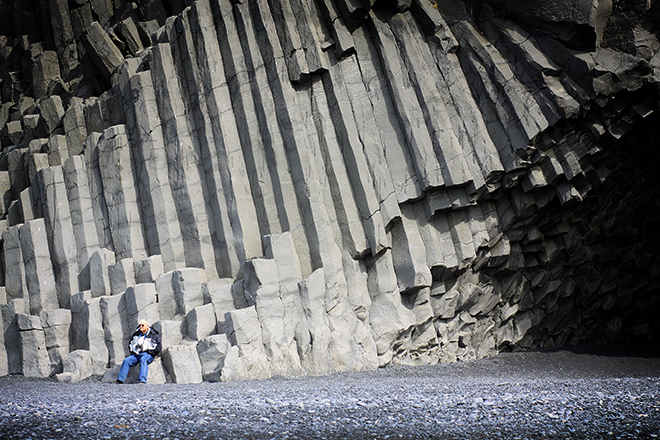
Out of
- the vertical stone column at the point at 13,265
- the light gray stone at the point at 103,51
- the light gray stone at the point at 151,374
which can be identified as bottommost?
the light gray stone at the point at 151,374

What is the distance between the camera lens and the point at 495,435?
441cm

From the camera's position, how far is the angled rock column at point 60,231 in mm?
11672

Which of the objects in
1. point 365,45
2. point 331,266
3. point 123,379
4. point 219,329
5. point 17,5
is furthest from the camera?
point 17,5

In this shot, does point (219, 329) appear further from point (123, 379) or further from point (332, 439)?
point (332, 439)

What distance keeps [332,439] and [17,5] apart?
23.4m

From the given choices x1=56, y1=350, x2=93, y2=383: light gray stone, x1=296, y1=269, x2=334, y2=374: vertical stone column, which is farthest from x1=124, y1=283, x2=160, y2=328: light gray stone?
x1=296, y1=269, x2=334, y2=374: vertical stone column

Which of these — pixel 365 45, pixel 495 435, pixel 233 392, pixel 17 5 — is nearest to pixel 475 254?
pixel 365 45

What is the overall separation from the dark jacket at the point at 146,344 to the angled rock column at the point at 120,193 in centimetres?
291

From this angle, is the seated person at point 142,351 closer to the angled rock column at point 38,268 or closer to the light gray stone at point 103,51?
the angled rock column at point 38,268

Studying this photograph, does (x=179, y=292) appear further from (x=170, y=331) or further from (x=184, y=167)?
(x=184, y=167)

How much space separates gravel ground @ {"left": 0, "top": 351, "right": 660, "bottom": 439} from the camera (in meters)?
4.46

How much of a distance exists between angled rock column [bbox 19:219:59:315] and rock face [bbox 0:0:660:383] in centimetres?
4

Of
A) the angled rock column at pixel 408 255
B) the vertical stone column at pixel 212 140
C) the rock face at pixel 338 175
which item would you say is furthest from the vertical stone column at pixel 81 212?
the angled rock column at pixel 408 255

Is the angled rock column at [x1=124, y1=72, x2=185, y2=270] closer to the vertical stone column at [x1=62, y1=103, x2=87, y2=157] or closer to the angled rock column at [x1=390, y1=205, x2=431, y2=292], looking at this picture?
the vertical stone column at [x1=62, y1=103, x2=87, y2=157]
